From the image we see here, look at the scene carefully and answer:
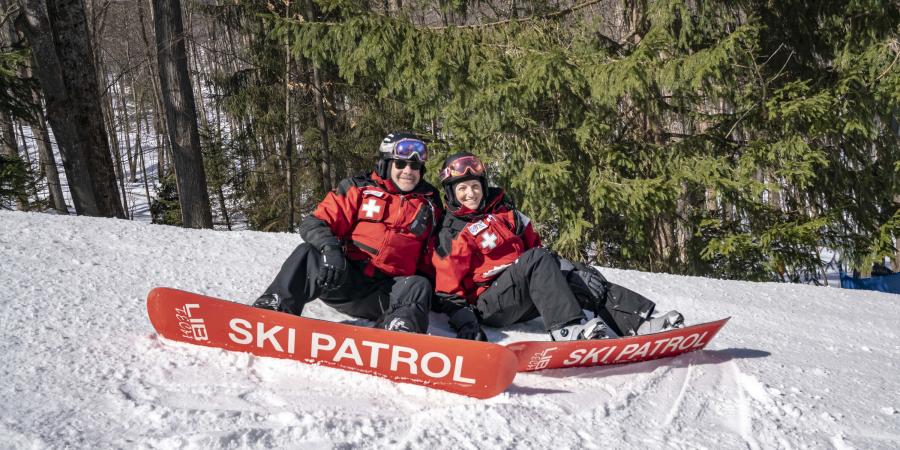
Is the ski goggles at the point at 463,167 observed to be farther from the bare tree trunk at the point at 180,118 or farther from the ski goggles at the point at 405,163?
the bare tree trunk at the point at 180,118

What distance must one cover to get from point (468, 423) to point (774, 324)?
2.99 meters

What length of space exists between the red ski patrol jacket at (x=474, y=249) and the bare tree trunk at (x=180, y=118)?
22.9 feet

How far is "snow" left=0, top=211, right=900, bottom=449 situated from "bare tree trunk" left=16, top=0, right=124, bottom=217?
4723 millimetres

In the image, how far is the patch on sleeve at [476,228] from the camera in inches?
138


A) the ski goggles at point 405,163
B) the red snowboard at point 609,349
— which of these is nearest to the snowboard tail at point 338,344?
the red snowboard at point 609,349

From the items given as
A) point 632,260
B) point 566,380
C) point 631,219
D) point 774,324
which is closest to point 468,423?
point 566,380

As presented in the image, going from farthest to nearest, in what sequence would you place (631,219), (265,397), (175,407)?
(631,219) → (265,397) → (175,407)

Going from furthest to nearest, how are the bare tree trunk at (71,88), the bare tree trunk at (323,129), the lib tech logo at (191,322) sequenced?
the bare tree trunk at (323,129)
the bare tree trunk at (71,88)
the lib tech logo at (191,322)

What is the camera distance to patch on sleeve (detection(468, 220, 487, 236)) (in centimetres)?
350

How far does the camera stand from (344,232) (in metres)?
3.42

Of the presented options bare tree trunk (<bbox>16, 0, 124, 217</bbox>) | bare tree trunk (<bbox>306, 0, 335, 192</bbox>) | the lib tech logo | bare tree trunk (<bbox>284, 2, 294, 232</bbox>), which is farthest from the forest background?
the lib tech logo

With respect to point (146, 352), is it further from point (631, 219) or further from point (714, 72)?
point (714, 72)

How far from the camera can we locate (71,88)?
27.2 ft

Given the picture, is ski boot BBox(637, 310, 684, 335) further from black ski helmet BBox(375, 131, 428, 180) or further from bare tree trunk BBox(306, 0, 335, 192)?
bare tree trunk BBox(306, 0, 335, 192)
